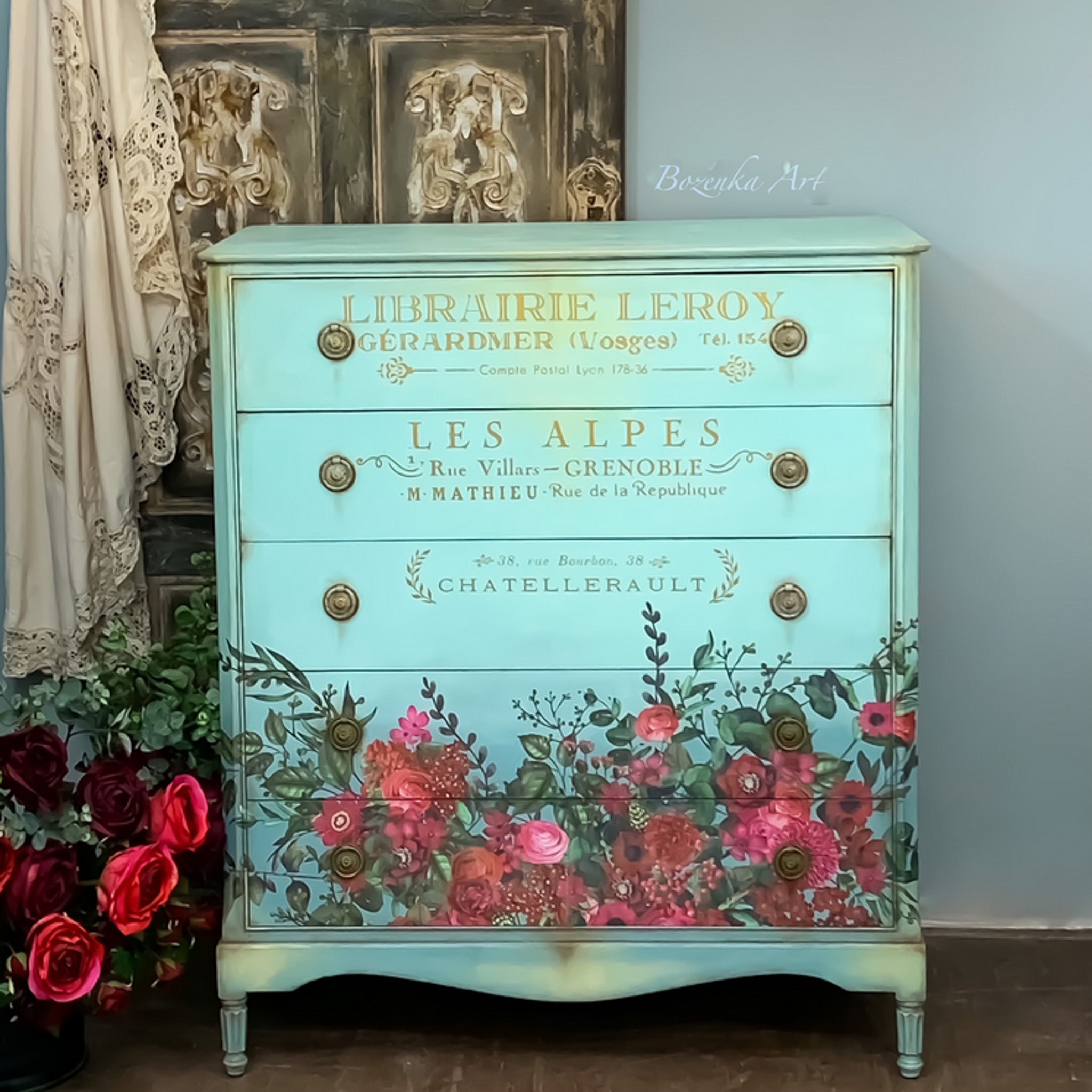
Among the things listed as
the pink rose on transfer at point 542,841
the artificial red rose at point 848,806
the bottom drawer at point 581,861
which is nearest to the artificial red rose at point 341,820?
the bottom drawer at point 581,861

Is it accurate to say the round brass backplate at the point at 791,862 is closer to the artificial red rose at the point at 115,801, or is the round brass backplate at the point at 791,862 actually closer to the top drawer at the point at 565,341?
the top drawer at the point at 565,341

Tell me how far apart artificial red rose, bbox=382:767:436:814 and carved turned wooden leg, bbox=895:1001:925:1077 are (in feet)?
2.39

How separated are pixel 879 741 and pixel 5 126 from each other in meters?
1.67

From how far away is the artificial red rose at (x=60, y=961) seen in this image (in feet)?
6.20

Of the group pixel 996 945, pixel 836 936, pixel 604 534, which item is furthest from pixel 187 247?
pixel 996 945

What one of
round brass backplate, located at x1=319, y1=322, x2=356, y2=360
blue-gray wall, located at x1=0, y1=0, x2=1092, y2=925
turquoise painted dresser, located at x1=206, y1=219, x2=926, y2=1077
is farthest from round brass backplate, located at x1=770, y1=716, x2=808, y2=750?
round brass backplate, located at x1=319, y1=322, x2=356, y2=360

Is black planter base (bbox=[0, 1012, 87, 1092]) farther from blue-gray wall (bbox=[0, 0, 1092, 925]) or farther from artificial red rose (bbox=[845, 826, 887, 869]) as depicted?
blue-gray wall (bbox=[0, 0, 1092, 925])

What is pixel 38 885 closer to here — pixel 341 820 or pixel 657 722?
pixel 341 820

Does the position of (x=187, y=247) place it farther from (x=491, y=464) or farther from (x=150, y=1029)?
(x=150, y=1029)

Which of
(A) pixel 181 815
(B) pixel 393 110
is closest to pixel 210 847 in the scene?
(A) pixel 181 815

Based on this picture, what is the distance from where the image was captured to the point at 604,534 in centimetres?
195

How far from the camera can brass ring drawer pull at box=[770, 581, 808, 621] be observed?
1945 millimetres

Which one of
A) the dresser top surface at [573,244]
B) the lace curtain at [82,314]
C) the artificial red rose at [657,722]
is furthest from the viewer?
the lace curtain at [82,314]

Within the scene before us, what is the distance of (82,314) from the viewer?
2285 mm
